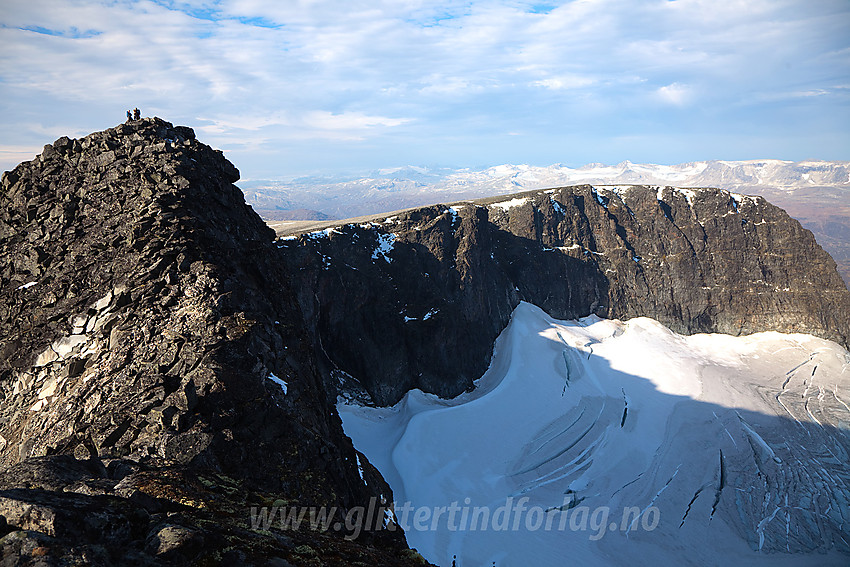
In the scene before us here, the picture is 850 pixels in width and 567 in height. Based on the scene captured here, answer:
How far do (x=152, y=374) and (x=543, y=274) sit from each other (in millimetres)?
62771

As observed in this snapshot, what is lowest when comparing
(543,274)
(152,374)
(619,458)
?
(619,458)

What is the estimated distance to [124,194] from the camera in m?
20.2

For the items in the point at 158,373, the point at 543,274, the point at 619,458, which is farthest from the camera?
the point at 543,274

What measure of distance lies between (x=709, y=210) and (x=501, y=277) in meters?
43.1

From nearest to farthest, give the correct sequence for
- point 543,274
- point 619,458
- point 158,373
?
point 158,373 → point 619,458 → point 543,274

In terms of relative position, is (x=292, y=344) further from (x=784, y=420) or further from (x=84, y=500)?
(x=784, y=420)

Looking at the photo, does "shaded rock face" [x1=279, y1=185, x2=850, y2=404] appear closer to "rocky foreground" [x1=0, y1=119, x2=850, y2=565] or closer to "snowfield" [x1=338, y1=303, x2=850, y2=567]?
"rocky foreground" [x1=0, y1=119, x2=850, y2=565]

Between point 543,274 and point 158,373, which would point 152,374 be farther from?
point 543,274

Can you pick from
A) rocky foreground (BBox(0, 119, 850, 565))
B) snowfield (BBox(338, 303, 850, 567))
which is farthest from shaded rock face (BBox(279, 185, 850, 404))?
snowfield (BBox(338, 303, 850, 567))

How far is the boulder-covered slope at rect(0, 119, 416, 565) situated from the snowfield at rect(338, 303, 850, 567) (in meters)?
18.0

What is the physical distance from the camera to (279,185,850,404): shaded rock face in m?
47.6

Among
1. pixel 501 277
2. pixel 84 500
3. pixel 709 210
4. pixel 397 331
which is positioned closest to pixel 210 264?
pixel 84 500

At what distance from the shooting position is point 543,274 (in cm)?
7081

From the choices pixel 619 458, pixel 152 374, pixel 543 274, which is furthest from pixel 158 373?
pixel 543 274
